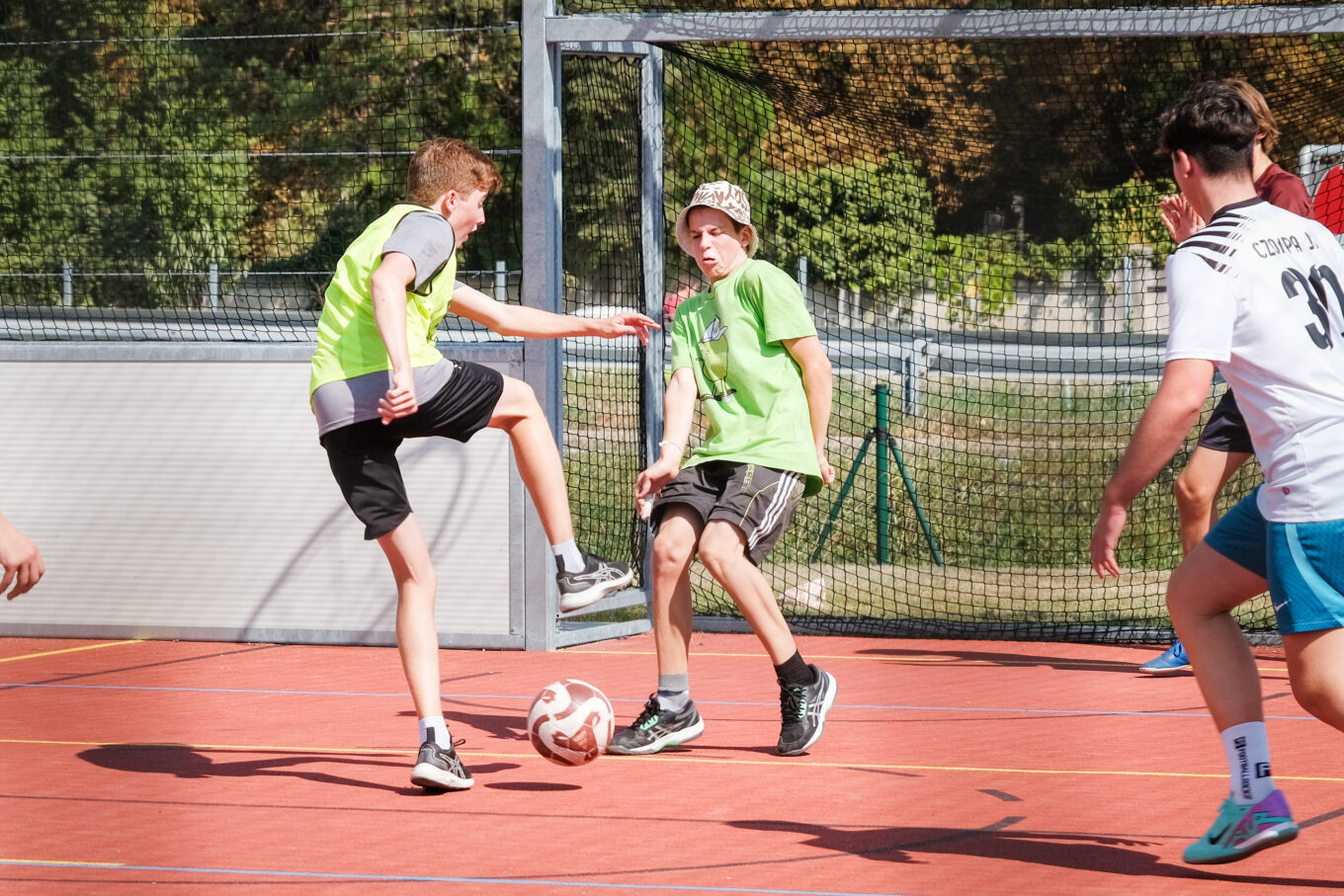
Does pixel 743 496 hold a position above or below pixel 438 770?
above

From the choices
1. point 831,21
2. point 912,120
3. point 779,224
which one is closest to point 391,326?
point 831,21

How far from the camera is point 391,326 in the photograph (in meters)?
4.76

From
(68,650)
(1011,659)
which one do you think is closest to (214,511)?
(68,650)

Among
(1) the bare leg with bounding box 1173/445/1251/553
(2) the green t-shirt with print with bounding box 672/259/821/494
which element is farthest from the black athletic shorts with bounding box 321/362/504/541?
(1) the bare leg with bounding box 1173/445/1251/553

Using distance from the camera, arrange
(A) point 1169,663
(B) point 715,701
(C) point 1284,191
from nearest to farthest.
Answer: (C) point 1284,191 < (B) point 715,701 < (A) point 1169,663

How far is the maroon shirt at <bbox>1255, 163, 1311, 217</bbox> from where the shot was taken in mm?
6293

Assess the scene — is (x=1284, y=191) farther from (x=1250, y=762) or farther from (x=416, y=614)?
(x=416, y=614)

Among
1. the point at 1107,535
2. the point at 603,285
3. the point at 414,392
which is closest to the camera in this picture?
the point at 1107,535

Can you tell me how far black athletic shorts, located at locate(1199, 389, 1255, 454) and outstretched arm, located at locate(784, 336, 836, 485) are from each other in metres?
1.84

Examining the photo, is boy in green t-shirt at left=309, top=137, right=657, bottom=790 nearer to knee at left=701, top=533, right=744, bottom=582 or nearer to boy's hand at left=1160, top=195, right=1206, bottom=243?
knee at left=701, top=533, right=744, bottom=582

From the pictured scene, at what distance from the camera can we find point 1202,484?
6566 mm

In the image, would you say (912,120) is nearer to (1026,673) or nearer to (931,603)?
(931,603)

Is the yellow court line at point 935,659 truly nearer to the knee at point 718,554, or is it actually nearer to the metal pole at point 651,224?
the metal pole at point 651,224

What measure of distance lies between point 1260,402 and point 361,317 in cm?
275
